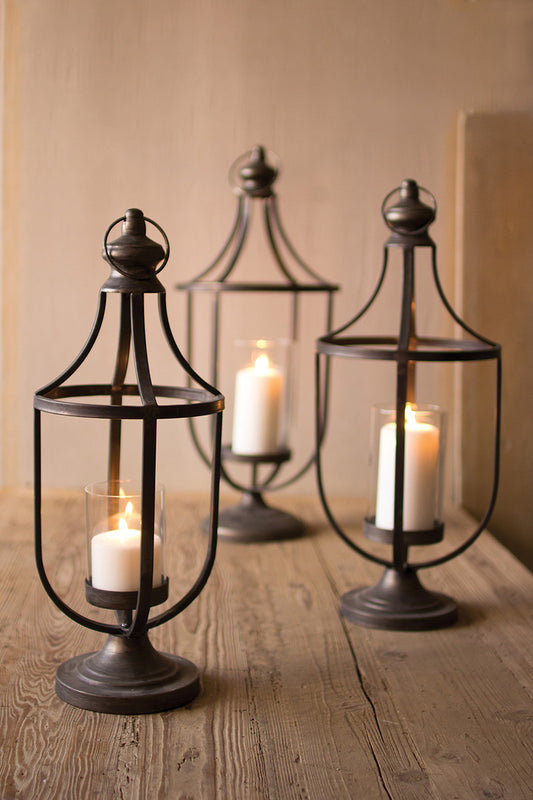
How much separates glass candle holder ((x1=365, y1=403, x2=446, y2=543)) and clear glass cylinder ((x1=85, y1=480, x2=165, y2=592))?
1.19 ft

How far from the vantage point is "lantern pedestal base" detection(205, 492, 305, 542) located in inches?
63.3

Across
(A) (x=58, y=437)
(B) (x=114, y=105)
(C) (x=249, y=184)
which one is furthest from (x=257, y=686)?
(B) (x=114, y=105)

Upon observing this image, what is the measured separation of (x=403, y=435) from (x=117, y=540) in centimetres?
40

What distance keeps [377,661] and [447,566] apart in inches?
16.8

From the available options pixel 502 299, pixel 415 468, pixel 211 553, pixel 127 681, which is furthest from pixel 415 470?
pixel 502 299

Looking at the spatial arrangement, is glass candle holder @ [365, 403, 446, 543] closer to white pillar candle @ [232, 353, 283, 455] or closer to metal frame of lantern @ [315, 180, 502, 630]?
metal frame of lantern @ [315, 180, 502, 630]

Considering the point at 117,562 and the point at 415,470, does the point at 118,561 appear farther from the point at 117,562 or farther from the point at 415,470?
the point at 415,470

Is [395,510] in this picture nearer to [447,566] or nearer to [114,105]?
[447,566]

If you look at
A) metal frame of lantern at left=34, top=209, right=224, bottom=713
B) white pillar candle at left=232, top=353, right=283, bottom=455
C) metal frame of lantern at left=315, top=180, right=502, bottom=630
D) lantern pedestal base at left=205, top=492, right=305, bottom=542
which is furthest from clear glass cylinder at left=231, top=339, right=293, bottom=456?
metal frame of lantern at left=34, top=209, right=224, bottom=713

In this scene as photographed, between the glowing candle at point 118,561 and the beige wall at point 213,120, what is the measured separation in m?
1.05

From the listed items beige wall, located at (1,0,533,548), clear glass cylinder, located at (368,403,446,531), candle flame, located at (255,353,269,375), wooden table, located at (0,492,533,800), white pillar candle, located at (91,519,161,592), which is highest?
beige wall, located at (1,0,533,548)

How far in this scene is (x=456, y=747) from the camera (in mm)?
882

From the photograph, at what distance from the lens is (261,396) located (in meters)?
1.61

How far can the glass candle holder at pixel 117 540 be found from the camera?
0.92m
